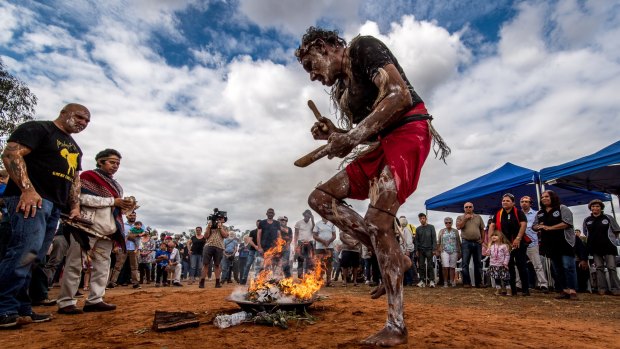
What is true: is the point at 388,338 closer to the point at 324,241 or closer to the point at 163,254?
the point at 324,241

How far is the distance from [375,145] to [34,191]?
3.22 metres

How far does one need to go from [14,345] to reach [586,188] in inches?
516

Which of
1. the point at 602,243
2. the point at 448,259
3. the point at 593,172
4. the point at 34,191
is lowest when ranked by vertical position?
the point at 448,259

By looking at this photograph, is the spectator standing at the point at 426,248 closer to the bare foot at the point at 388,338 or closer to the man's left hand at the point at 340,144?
the bare foot at the point at 388,338

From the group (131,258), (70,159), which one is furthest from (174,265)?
(70,159)

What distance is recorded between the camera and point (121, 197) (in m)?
4.65

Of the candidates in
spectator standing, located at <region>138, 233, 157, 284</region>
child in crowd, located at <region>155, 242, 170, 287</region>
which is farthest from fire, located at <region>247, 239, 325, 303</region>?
spectator standing, located at <region>138, 233, 157, 284</region>

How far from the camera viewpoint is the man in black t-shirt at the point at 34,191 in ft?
9.91

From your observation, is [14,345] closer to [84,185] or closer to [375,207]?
[84,185]

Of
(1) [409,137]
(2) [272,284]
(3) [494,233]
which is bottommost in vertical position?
(2) [272,284]

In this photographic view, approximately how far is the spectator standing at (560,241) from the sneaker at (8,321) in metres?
7.99

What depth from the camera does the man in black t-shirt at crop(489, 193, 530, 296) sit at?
670 cm

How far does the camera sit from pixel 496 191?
32.6 ft

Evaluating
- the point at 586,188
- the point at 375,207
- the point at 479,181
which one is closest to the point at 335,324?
the point at 375,207
